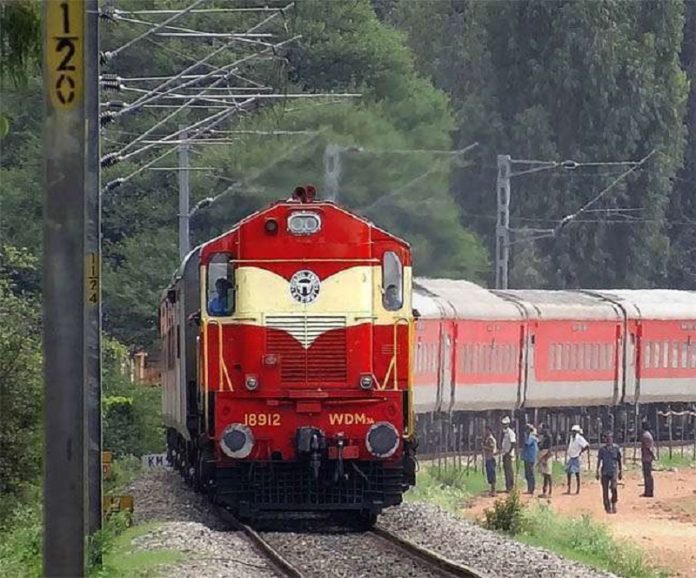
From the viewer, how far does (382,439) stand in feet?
62.7

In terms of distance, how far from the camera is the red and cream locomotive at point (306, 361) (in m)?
19.2

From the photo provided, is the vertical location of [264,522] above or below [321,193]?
below

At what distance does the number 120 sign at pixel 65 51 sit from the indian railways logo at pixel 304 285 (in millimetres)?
10805

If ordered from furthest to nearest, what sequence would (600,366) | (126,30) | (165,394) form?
1. (126,30)
2. (600,366)
3. (165,394)

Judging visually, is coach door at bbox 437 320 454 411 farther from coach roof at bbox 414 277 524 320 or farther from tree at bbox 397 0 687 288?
tree at bbox 397 0 687 288

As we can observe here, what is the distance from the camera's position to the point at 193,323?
20781mm

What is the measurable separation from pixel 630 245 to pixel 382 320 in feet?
159

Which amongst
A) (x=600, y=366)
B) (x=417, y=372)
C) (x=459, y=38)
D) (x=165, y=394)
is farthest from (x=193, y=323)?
(x=459, y=38)

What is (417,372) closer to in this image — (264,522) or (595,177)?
(264,522)

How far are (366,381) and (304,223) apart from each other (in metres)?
1.75

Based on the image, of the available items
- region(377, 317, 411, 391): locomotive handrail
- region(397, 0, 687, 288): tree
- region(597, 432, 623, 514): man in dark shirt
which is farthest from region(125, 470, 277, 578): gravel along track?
region(397, 0, 687, 288): tree

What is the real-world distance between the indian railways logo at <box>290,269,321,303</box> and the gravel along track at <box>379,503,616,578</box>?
259cm

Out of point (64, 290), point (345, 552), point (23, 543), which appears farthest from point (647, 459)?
point (64, 290)

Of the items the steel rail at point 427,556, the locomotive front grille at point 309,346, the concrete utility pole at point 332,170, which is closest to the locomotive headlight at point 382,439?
the locomotive front grille at point 309,346
